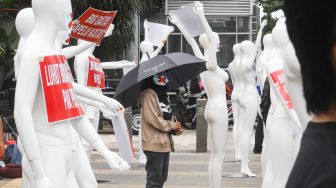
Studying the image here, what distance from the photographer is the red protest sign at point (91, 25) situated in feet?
23.1

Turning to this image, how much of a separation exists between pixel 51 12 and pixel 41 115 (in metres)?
0.67

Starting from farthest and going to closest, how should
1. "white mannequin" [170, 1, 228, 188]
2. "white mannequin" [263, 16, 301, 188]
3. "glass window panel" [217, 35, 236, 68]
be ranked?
"glass window panel" [217, 35, 236, 68] → "white mannequin" [170, 1, 228, 188] → "white mannequin" [263, 16, 301, 188]

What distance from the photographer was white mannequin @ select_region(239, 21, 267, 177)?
12.0 meters

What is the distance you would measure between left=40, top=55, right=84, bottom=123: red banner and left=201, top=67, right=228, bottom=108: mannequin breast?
3.88 m

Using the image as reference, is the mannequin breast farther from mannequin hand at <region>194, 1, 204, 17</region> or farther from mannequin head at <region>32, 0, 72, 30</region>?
mannequin head at <region>32, 0, 72, 30</region>

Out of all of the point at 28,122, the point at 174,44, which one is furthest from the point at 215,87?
the point at 174,44

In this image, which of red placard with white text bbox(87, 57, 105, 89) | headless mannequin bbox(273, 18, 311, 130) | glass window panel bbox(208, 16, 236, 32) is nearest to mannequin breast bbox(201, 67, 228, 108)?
red placard with white text bbox(87, 57, 105, 89)

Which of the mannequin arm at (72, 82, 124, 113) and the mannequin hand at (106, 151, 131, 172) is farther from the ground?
the mannequin arm at (72, 82, 124, 113)

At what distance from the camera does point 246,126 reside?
12008 millimetres

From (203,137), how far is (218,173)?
6712mm

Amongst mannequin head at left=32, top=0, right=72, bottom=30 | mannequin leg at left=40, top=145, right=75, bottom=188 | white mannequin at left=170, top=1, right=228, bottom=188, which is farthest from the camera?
white mannequin at left=170, top=1, right=228, bottom=188

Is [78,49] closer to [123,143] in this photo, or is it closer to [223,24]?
[123,143]

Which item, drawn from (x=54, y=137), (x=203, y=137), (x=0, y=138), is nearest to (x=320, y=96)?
(x=54, y=137)

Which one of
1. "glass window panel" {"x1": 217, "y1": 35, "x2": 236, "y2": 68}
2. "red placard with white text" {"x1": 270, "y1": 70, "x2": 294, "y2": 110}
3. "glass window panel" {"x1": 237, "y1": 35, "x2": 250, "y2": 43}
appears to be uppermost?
"red placard with white text" {"x1": 270, "y1": 70, "x2": 294, "y2": 110}
